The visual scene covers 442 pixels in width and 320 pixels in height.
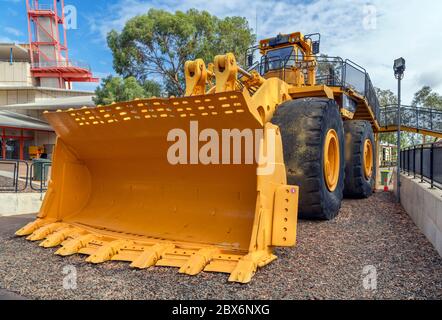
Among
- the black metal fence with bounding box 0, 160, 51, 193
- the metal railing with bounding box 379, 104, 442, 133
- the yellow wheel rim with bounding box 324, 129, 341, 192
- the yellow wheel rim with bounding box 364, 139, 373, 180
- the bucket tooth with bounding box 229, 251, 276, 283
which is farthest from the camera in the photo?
the metal railing with bounding box 379, 104, 442, 133

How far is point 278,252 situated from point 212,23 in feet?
77.3

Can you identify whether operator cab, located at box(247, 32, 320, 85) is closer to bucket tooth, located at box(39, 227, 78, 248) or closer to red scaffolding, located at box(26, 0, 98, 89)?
bucket tooth, located at box(39, 227, 78, 248)

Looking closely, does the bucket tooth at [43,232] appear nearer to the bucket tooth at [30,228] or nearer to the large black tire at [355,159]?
the bucket tooth at [30,228]

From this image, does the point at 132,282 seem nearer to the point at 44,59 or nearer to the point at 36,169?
the point at 36,169

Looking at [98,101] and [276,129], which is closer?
[276,129]

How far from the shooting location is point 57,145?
4848mm

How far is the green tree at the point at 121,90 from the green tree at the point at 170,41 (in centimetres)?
130

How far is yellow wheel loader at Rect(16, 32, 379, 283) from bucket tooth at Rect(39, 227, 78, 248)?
16mm

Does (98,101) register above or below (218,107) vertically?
above

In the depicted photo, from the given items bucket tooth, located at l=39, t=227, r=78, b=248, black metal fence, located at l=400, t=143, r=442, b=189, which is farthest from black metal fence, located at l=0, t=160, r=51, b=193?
black metal fence, located at l=400, t=143, r=442, b=189

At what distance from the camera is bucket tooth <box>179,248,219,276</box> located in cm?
321

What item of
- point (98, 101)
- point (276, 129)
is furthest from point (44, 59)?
point (276, 129)
